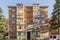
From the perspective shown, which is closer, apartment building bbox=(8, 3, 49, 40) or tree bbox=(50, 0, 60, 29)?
tree bbox=(50, 0, 60, 29)

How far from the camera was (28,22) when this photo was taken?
5309 cm

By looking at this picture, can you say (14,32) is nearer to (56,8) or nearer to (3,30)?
(3,30)

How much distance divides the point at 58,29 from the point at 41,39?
17.4 feet

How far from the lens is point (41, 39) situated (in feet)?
165

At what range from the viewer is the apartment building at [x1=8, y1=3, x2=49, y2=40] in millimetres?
51938

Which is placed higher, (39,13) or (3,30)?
(39,13)

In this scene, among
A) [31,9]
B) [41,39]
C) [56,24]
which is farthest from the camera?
[31,9]

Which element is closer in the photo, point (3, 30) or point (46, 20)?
A: point (3, 30)

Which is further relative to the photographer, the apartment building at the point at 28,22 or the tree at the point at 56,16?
the apartment building at the point at 28,22

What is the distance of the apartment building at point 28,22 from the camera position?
51.9 m

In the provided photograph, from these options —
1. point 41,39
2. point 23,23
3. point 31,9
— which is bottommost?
point 41,39

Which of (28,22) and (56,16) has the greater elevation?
(56,16)

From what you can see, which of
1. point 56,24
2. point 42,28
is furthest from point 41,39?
point 56,24

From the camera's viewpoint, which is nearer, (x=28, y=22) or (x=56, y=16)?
(x=56, y=16)
